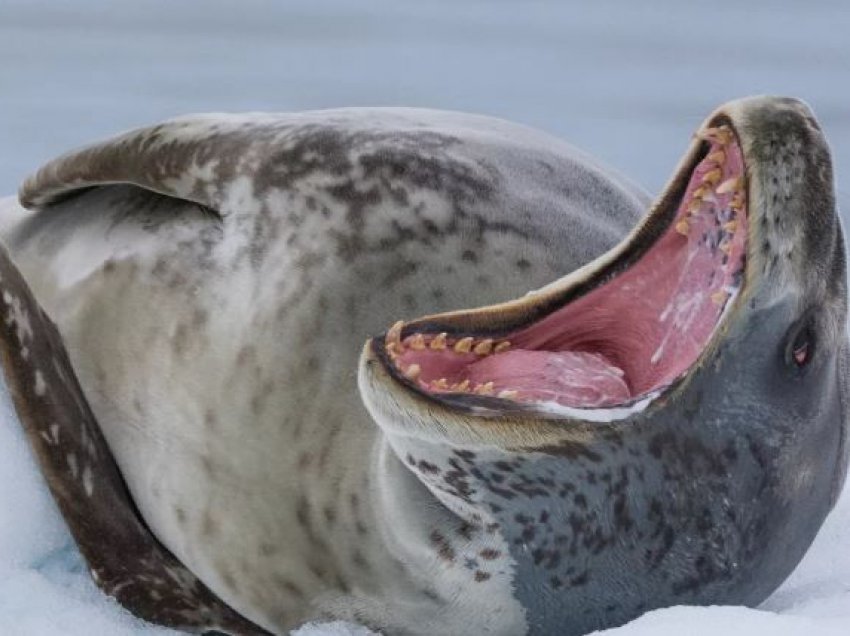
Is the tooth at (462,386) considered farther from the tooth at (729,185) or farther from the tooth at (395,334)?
the tooth at (729,185)

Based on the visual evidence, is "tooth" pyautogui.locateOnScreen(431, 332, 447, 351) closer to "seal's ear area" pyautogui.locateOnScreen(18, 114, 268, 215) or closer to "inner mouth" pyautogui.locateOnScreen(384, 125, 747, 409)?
"inner mouth" pyautogui.locateOnScreen(384, 125, 747, 409)

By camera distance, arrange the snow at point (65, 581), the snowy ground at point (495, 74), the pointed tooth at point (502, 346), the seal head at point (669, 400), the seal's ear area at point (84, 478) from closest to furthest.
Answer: the seal head at point (669, 400) → the pointed tooth at point (502, 346) → the snow at point (65, 581) → the seal's ear area at point (84, 478) → the snowy ground at point (495, 74)

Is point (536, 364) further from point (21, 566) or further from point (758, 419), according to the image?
point (21, 566)

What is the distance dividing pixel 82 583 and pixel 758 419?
4.11 ft

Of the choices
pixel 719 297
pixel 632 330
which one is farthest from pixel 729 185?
pixel 632 330

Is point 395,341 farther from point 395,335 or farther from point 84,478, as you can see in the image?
point 84,478

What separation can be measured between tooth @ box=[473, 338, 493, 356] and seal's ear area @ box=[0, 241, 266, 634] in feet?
2.66

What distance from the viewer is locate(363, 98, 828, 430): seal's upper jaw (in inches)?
109

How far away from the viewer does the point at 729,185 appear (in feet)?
9.23

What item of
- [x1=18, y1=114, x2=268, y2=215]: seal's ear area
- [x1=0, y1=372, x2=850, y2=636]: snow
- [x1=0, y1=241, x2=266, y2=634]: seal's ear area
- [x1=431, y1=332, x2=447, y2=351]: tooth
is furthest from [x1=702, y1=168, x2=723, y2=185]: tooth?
[x1=0, y1=241, x2=266, y2=634]: seal's ear area

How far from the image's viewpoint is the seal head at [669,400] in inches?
108

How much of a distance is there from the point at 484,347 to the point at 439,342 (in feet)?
0.25

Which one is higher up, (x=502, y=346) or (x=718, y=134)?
(x=718, y=134)

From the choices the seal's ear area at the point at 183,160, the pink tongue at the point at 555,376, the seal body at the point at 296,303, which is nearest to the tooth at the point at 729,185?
the pink tongue at the point at 555,376
